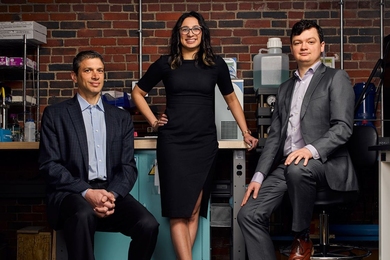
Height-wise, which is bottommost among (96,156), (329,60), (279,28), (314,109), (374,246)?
(374,246)

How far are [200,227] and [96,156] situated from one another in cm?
79

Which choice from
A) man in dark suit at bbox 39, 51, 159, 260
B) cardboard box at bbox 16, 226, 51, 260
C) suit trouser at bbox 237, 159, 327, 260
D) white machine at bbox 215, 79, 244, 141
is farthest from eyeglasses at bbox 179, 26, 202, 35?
cardboard box at bbox 16, 226, 51, 260

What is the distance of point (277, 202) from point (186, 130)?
63cm

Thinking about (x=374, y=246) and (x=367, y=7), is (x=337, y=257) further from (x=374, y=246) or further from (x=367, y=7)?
(x=367, y=7)

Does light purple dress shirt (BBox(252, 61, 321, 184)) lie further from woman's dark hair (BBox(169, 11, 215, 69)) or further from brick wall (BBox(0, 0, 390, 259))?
brick wall (BBox(0, 0, 390, 259))

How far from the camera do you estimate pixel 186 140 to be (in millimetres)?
3227

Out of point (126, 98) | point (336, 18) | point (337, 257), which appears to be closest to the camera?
point (337, 257)

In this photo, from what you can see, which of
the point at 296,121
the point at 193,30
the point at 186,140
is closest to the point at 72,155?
the point at 186,140

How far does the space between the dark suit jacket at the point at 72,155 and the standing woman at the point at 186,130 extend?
23 cm

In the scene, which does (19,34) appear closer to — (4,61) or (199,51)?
(4,61)

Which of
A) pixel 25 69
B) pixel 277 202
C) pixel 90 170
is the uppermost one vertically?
pixel 25 69

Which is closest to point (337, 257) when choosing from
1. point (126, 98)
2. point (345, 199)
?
point (345, 199)

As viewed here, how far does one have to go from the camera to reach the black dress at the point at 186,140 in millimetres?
3213

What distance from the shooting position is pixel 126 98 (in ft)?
13.0
